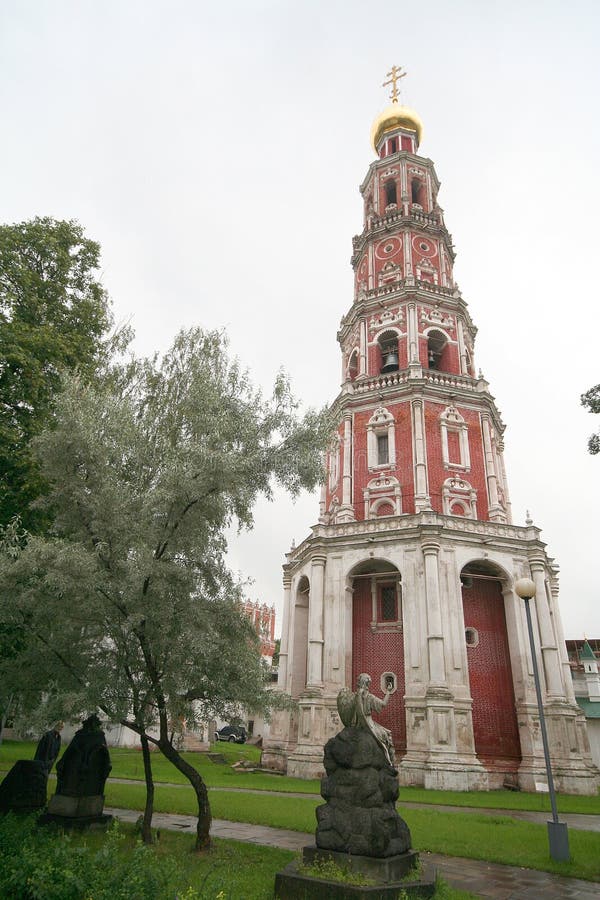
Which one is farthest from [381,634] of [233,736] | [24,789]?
[233,736]

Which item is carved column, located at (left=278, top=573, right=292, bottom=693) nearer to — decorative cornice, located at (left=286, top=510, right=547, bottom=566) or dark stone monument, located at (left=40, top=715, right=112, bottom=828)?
decorative cornice, located at (left=286, top=510, right=547, bottom=566)

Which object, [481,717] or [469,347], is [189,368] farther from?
[469,347]

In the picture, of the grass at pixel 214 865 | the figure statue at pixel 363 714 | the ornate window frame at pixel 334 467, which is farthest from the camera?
the ornate window frame at pixel 334 467

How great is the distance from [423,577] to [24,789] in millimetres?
16907

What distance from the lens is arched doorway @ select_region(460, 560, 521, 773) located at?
23609mm

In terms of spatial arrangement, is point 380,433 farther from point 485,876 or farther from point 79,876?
point 79,876

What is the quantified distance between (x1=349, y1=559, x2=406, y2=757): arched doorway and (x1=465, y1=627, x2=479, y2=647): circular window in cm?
275

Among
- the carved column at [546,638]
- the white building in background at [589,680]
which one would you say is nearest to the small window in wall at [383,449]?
the carved column at [546,638]

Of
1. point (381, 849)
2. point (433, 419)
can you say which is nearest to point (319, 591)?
point (433, 419)

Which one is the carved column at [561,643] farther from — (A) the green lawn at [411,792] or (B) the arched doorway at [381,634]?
(B) the arched doorway at [381,634]

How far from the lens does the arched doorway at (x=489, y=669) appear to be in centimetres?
2361

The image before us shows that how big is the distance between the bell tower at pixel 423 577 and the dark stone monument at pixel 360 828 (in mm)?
14783

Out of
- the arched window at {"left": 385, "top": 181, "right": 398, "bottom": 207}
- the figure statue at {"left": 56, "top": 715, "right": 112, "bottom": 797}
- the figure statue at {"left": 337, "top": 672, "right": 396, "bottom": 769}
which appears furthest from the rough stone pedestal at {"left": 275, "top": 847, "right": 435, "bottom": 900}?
the arched window at {"left": 385, "top": 181, "right": 398, "bottom": 207}

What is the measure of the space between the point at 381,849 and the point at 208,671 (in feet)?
13.1
